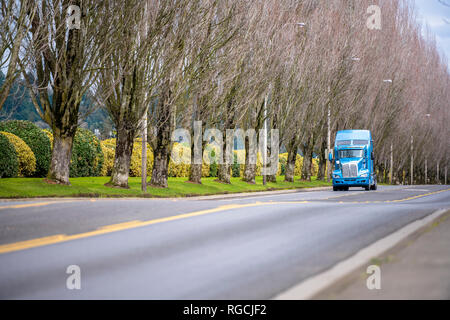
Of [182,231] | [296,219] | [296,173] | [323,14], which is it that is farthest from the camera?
[296,173]

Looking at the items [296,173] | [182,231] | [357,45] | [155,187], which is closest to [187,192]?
[155,187]

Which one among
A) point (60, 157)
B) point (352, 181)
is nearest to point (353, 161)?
point (352, 181)

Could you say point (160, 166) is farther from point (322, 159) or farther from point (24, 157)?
point (322, 159)

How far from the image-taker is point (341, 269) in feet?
23.0

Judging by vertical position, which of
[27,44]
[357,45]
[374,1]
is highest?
[374,1]

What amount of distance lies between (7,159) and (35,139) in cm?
312

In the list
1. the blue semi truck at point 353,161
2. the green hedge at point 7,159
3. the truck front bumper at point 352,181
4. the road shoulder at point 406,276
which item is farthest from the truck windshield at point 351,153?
the road shoulder at point 406,276

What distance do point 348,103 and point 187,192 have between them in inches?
873

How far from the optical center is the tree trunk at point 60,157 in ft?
76.7

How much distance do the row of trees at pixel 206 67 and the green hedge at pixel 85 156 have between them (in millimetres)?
3921

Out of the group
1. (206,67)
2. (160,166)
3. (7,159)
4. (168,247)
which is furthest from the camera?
(160,166)

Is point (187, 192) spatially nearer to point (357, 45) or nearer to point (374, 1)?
point (357, 45)

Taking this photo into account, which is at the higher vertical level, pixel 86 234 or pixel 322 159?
pixel 322 159
